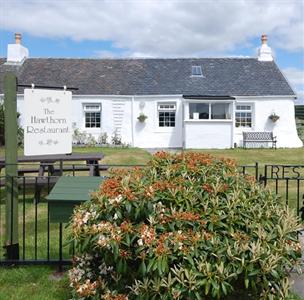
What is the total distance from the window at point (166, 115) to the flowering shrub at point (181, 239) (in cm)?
1994

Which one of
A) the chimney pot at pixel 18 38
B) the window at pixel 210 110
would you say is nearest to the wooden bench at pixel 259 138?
the window at pixel 210 110

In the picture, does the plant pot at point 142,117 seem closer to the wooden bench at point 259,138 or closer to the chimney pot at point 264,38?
the wooden bench at point 259,138

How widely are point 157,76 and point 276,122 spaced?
7121mm

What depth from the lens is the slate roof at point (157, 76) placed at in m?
23.7

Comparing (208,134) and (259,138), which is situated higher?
(208,134)

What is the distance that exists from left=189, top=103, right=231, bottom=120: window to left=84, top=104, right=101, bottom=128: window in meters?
5.10

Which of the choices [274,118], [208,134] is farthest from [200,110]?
[274,118]

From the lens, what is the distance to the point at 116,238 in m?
3.21

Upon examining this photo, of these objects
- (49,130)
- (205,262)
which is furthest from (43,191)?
(205,262)

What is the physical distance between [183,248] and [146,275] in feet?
1.15

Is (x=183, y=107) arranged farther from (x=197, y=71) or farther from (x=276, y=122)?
(x=276, y=122)

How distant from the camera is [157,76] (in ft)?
81.8

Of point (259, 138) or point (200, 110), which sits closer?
point (259, 138)

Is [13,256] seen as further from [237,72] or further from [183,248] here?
[237,72]
